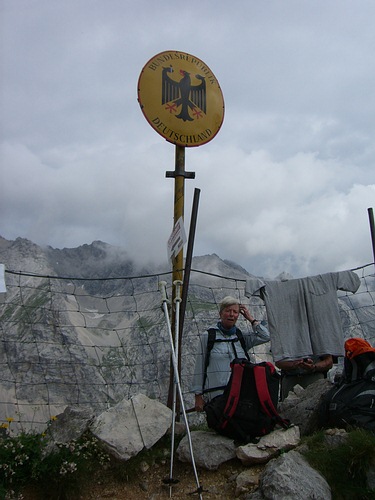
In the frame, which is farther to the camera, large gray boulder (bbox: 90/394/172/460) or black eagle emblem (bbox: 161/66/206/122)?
black eagle emblem (bbox: 161/66/206/122)

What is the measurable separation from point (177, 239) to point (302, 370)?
8.43 ft

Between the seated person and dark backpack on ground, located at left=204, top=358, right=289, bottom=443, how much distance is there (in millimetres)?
1444

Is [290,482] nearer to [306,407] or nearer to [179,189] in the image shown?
[306,407]

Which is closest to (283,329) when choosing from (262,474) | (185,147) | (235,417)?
(235,417)

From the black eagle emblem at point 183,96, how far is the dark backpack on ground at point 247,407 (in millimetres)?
3854

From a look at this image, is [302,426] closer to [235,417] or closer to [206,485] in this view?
[235,417]

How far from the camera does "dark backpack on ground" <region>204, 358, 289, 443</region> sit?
5133 mm

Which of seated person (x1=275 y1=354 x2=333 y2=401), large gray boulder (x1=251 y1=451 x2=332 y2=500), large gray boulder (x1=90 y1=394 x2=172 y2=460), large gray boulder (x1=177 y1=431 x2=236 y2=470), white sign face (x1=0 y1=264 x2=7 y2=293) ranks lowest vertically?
large gray boulder (x1=251 y1=451 x2=332 y2=500)

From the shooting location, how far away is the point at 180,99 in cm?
718

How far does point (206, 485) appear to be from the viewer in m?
4.94

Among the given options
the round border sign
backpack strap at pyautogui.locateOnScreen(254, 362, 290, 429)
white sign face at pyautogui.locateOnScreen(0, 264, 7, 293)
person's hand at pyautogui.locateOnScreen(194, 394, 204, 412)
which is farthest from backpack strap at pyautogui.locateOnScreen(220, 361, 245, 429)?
the round border sign

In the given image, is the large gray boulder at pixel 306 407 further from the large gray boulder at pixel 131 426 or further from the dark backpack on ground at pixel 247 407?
the large gray boulder at pixel 131 426

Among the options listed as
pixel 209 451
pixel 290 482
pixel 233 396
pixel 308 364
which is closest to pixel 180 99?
pixel 308 364

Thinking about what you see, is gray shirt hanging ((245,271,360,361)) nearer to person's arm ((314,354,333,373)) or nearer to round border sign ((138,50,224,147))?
person's arm ((314,354,333,373))
